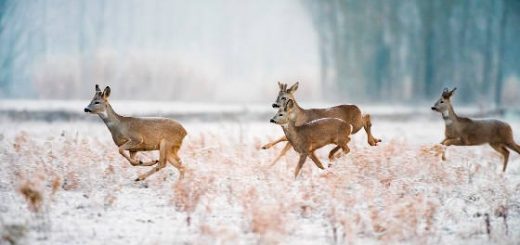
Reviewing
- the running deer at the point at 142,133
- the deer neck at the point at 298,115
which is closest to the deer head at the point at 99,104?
the running deer at the point at 142,133

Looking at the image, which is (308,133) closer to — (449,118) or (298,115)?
(298,115)

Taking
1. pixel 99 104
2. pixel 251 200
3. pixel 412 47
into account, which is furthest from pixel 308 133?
pixel 412 47

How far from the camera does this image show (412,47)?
42.6 meters

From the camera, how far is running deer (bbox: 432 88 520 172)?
36.7 feet

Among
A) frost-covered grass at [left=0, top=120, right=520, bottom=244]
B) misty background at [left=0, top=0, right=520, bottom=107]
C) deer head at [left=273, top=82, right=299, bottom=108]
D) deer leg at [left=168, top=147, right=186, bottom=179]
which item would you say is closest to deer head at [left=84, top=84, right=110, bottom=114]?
frost-covered grass at [left=0, top=120, right=520, bottom=244]

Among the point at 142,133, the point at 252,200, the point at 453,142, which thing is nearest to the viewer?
the point at 252,200

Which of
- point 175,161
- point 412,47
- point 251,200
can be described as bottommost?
point 251,200

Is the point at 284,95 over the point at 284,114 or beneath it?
over

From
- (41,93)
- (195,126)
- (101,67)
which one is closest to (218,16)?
(101,67)

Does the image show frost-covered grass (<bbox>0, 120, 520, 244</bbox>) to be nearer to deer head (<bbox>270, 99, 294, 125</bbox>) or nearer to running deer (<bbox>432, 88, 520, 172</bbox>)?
running deer (<bbox>432, 88, 520, 172</bbox>)

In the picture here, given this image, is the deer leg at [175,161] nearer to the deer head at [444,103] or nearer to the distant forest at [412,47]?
the deer head at [444,103]

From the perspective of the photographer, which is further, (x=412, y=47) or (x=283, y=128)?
(x=412, y=47)

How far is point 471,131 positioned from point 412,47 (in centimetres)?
3224

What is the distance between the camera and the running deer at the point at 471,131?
441 inches
